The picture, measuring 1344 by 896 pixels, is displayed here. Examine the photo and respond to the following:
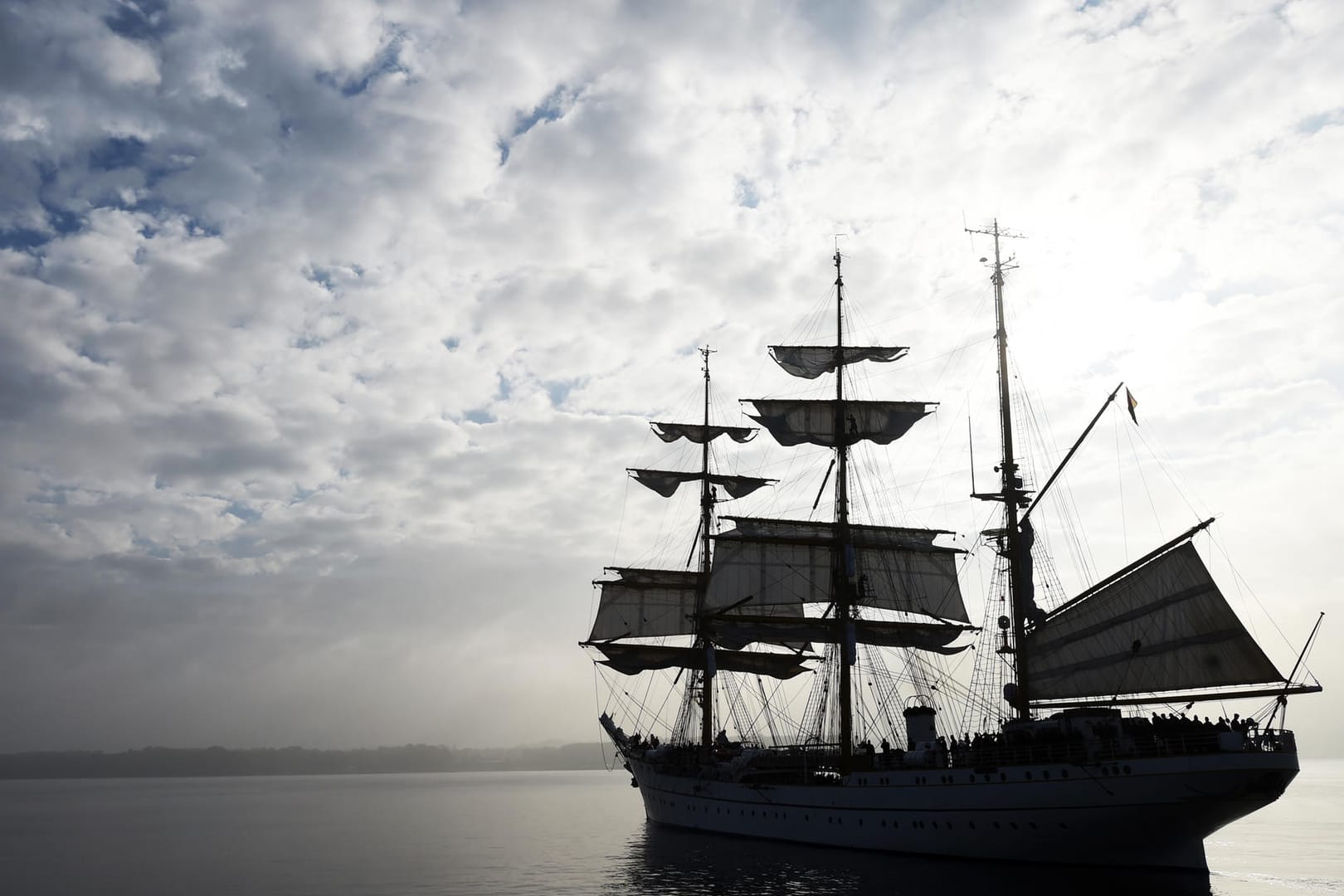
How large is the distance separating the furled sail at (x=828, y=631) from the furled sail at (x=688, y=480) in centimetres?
1797

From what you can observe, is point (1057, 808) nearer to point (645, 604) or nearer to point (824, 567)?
point (824, 567)

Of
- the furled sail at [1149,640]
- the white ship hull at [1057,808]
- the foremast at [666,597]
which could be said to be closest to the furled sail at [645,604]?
the foremast at [666,597]

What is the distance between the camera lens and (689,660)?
7181 centimetres

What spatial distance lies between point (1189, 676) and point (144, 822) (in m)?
103

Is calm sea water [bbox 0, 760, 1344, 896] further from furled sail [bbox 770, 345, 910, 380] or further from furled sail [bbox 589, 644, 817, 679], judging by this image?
furled sail [bbox 770, 345, 910, 380]


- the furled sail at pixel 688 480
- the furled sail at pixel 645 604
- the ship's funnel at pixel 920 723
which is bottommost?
the ship's funnel at pixel 920 723

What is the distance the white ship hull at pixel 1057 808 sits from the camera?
114 feet

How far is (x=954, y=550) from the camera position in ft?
207

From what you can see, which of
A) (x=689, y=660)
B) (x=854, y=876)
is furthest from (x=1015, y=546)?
(x=689, y=660)

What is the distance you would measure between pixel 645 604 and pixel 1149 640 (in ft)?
145

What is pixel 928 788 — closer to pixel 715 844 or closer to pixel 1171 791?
pixel 1171 791

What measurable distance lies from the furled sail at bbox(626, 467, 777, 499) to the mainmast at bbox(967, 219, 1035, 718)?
29.2m

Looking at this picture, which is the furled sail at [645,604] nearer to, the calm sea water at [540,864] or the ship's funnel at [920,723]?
the calm sea water at [540,864]

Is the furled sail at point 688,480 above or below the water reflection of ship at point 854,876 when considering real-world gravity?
above
